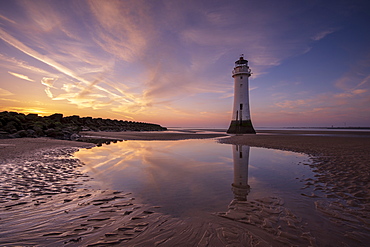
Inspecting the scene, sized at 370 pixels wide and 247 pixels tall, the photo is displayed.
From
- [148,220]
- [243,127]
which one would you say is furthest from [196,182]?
[243,127]

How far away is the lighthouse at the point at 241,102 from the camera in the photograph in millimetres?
30906

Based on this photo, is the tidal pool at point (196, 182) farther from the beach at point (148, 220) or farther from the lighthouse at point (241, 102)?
the lighthouse at point (241, 102)

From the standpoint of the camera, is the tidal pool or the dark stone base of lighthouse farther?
the dark stone base of lighthouse

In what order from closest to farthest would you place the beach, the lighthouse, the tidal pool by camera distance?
the beach < the tidal pool < the lighthouse

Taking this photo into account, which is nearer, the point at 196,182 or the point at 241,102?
the point at 196,182

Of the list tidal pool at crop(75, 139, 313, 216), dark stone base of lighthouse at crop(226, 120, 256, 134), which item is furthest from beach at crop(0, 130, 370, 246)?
dark stone base of lighthouse at crop(226, 120, 256, 134)

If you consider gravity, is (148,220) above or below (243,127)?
below

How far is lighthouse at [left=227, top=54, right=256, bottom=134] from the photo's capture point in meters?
30.9

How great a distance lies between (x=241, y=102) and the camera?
102ft

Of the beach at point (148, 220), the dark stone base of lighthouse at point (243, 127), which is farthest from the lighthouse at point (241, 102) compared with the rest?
the beach at point (148, 220)

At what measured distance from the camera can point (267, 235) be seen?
2.82 meters

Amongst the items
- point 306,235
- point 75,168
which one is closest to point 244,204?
point 306,235

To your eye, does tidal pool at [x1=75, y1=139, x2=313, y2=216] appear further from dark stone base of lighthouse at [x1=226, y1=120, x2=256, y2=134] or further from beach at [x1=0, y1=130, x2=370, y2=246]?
dark stone base of lighthouse at [x1=226, y1=120, x2=256, y2=134]

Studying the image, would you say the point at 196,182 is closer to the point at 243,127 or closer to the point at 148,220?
the point at 148,220
